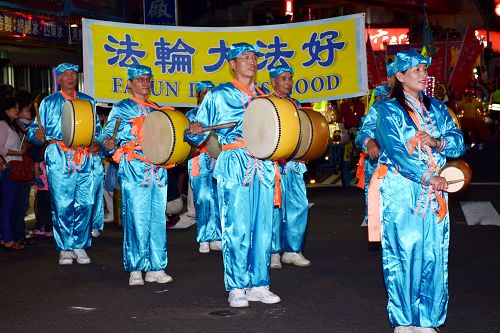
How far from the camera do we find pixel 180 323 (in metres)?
6.47

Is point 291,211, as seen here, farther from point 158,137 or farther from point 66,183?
point 66,183

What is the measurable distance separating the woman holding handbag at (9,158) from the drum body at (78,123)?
1.42 meters

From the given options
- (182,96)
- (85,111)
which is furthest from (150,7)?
(85,111)

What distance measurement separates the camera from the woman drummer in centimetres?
572

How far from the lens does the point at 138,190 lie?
792 centimetres

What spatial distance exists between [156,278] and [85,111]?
1.80 metres

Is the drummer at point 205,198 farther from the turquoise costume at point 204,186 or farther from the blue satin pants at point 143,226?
the blue satin pants at point 143,226

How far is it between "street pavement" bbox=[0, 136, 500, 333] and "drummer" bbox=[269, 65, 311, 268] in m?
0.24

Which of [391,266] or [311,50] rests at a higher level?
[311,50]

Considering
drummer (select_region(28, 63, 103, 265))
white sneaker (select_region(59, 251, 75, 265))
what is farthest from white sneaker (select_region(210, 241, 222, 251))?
white sneaker (select_region(59, 251, 75, 265))

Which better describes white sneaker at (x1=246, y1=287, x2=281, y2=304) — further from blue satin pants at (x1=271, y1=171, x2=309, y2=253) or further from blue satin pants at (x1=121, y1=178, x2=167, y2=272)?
blue satin pants at (x1=271, y1=171, x2=309, y2=253)

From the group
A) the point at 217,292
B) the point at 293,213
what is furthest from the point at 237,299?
the point at 293,213

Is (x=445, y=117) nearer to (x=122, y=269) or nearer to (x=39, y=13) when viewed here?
(x=122, y=269)

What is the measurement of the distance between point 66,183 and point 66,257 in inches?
28.9
